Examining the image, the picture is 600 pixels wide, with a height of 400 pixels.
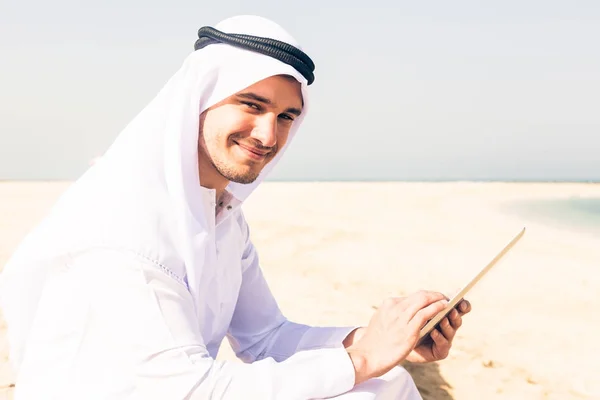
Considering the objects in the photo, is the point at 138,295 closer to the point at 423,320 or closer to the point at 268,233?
the point at 423,320

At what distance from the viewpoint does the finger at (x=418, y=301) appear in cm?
195

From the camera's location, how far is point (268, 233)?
353 inches

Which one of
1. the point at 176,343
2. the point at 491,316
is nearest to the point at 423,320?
the point at 176,343

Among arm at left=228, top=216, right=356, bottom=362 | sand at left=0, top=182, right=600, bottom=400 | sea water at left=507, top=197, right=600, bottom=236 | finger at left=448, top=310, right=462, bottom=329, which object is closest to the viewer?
finger at left=448, top=310, right=462, bottom=329

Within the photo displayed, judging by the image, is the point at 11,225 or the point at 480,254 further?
the point at 11,225

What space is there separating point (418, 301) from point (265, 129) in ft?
2.55

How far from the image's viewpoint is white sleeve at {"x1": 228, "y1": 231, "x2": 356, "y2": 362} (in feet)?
8.34

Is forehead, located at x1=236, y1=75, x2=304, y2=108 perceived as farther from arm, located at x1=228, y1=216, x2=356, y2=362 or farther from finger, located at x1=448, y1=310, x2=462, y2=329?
finger, located at x1=448, y1=310, x2=462, y2=329

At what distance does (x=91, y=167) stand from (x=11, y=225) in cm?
889

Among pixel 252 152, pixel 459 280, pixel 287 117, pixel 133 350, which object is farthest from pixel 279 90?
pixel 459 280

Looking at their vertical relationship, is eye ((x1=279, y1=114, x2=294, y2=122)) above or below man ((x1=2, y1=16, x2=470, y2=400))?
above

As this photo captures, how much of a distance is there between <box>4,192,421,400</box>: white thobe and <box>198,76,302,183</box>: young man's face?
462 mm

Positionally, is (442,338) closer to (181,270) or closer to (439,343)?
(439,343)

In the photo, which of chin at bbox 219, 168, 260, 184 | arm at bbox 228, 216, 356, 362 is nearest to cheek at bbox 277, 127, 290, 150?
chin at bbox 219, 168, 260, 184
